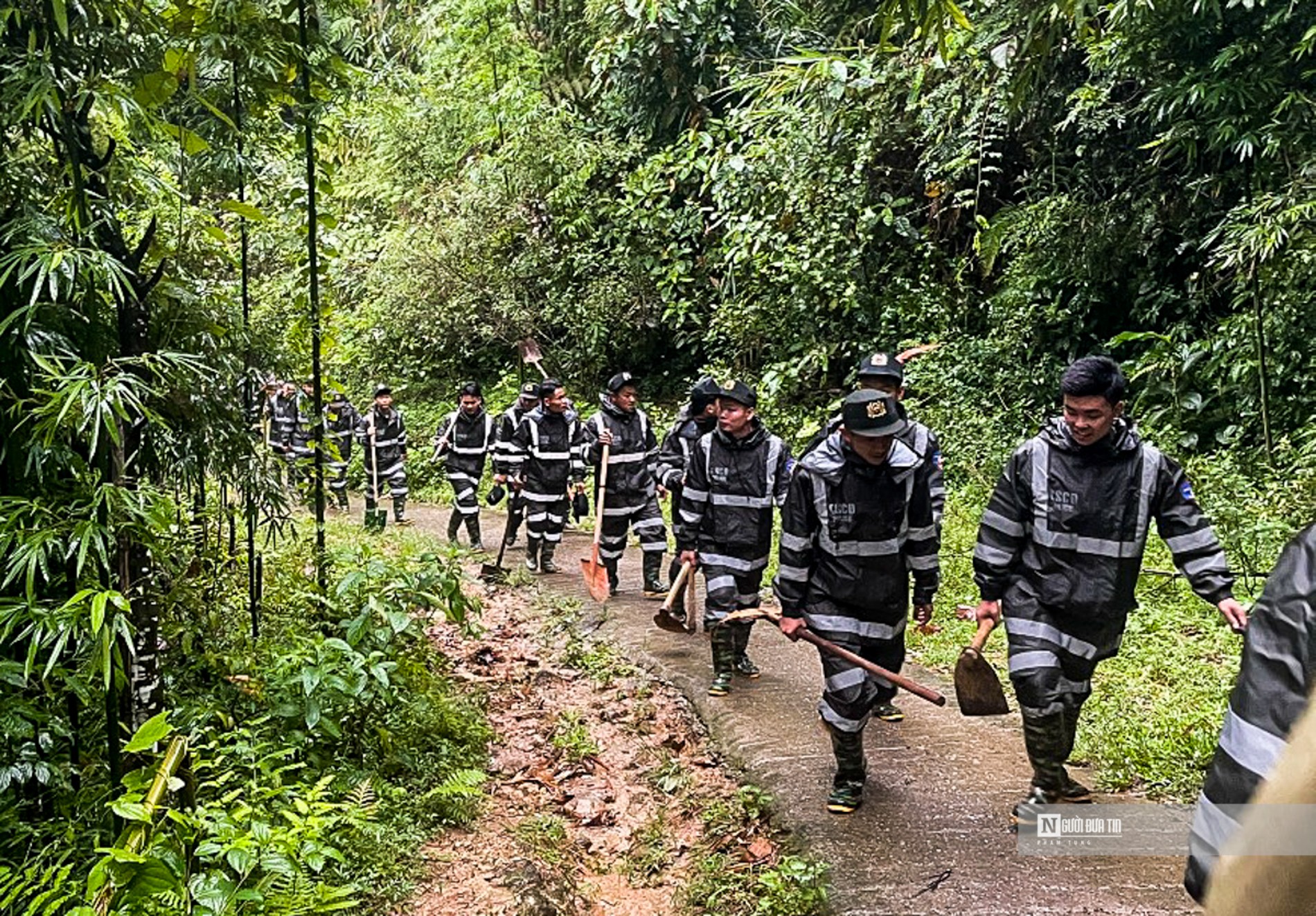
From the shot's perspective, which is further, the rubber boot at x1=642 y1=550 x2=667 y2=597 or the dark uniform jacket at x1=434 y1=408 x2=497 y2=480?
the dark uniform jacket at x1=434 y1=408 x2=497 y2=480

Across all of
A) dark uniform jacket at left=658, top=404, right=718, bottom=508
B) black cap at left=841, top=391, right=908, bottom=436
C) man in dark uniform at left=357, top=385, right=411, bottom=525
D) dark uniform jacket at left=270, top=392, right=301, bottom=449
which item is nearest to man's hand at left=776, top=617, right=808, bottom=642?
black cap at left=841, top=391, right=908, bottom=436

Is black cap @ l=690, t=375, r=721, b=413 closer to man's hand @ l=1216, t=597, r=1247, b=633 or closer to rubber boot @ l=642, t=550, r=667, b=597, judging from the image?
rubber boot @ l=642, t=550, r=667, b=597

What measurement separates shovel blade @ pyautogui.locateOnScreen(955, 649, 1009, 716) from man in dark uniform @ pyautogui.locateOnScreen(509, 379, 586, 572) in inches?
260

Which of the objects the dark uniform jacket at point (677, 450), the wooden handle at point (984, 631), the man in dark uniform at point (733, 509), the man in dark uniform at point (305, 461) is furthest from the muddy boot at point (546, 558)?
the wooden handle at point (984, 631)

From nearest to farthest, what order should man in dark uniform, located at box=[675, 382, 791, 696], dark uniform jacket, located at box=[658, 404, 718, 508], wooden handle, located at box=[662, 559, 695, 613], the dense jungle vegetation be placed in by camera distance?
the dense jungle vegetation → man in dark uniform, located at box=[675, 382, 791, 696] → wooden handle, located at box=[662, 559, 695, 613] → dark uniform jacket, located at box=[658, 404, 718, 508]

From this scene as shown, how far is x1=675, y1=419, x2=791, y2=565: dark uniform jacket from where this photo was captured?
22.3 feet

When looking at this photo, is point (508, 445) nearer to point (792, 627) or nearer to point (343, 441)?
point (343, 441)

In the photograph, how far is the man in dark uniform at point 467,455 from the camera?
39.9 feet

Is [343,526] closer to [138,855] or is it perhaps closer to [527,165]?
[527,165]

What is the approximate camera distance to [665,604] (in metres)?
7.21

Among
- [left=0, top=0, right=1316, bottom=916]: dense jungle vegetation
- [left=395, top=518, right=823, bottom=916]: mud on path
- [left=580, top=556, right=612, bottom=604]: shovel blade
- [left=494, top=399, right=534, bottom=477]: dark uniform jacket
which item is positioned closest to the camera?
[left=0, top=0, right=1316, bottom=916]: dense jungle vegetation

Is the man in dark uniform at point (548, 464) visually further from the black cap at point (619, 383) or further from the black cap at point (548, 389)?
the black cap at point (619, 383)

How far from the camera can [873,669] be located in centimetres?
466

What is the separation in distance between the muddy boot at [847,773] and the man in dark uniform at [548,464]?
6.39m
